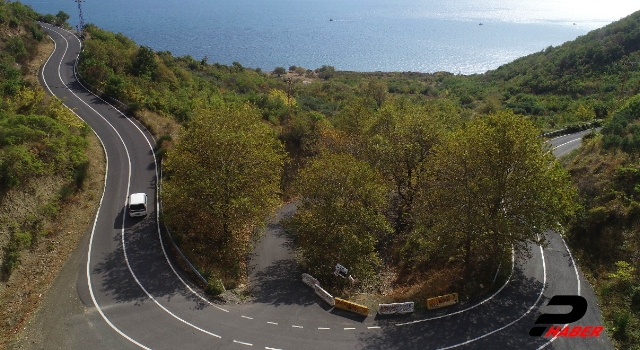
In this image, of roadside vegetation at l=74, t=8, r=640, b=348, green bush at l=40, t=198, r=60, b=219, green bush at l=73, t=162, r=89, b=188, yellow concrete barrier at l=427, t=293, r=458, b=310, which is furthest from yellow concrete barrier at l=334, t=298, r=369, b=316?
green bush at l=73, t=162, r=89, b=188

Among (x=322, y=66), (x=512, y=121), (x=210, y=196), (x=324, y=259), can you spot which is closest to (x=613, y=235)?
(x=512, y=121)

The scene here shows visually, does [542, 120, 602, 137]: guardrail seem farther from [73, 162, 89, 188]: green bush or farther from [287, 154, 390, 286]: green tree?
[73, 162, 89, 188]: green bush

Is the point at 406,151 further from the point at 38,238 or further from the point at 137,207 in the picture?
the point at 38,238

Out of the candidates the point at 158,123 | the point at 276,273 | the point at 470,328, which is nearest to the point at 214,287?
the point at 276,273

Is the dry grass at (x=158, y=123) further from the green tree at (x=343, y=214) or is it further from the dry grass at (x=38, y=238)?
the green tree at (x=343, y=214)

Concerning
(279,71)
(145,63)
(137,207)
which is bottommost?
(137,207)

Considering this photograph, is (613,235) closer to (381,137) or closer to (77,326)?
(381,137)
